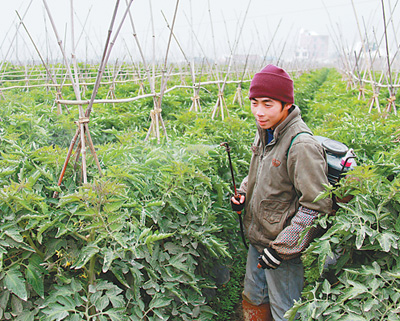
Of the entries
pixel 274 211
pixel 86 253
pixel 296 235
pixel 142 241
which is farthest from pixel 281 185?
pixel 86 253

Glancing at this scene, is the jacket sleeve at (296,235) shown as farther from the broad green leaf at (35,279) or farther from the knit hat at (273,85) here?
the broad green leaf at (35,279)

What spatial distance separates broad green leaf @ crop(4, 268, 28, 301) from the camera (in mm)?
1688

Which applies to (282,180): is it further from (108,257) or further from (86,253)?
(86,253)

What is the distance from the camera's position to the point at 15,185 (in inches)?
78.8

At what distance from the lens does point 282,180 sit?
7.05ft

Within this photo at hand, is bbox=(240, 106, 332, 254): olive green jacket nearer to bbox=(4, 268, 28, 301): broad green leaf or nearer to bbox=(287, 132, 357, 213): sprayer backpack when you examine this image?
bbox=(287, 132, 357, 213): sprayer backpack

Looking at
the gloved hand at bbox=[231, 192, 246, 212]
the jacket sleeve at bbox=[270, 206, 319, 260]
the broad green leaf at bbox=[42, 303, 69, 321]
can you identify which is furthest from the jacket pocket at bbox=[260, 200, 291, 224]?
the broad green leaf at bbox=[42, 303, 69, 321]

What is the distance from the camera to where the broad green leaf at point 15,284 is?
1688mm

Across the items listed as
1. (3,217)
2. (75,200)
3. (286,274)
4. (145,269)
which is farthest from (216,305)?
(3,217)

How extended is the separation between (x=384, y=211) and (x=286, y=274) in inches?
32.1

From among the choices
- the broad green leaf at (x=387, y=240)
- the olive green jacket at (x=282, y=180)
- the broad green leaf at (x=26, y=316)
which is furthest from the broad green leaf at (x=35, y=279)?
the broad green leaf at (x=387, y=240)

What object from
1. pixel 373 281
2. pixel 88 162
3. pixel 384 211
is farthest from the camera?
pixel 88 162

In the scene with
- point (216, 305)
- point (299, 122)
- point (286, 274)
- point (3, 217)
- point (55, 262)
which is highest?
point (299, 122)

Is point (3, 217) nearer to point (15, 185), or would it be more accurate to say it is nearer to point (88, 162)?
point (15, 185)
